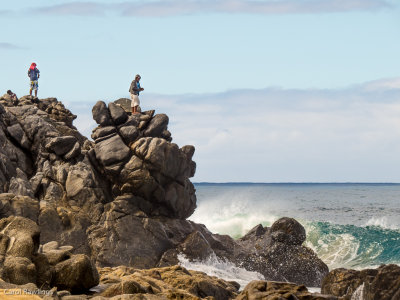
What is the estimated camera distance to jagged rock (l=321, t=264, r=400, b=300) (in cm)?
2245

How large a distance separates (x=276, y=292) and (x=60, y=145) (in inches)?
826

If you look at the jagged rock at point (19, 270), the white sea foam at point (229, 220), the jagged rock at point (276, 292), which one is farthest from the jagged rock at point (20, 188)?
the white sea foam at point (229, 220)

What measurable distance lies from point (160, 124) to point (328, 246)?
56.9 ft

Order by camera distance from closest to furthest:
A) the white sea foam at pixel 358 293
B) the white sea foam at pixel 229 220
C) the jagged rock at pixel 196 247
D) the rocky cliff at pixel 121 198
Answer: the white sea foam at pixel 358 293 → the rocky cliff at pixel 121 198 → the jagged rock at pixel 196 247 → the white sea foam at pixel 229 220

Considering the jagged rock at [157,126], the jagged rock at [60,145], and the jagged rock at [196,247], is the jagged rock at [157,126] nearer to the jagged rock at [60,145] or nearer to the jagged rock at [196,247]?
the jagged rock at [60,145]

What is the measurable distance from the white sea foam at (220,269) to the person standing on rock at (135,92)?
33.5ft

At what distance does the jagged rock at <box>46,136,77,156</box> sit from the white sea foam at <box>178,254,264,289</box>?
8.87m

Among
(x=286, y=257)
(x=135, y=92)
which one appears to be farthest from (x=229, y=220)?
(x=135, y=92)

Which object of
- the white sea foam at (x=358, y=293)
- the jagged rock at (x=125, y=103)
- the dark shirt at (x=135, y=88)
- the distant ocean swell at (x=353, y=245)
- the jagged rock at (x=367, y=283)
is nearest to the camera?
the jagged rock at (x=367, y=283)

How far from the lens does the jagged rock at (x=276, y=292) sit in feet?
59.0

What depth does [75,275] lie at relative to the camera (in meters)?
17.1

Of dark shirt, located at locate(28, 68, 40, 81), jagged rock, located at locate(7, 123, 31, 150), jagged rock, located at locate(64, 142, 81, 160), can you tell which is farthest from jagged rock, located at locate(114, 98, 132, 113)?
dark shirt, located at locate(28, 68, 40, 81)

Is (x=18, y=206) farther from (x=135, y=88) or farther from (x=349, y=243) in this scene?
(x=349, y=243)

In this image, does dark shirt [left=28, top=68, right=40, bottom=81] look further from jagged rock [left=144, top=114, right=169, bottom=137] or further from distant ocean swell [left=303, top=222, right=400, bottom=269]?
distant ocean swell [left=303, top=222, right=400, bottom=269]
